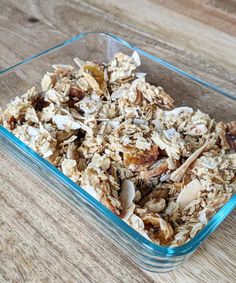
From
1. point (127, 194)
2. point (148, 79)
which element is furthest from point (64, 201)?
point (148, 79)

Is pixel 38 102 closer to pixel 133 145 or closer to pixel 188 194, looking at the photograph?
pixel 133 145

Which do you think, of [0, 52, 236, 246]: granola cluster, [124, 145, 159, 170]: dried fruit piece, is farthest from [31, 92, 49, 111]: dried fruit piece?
[124, 145, 159, 170]: dried fruit piece

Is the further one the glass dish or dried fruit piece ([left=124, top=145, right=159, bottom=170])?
dried fruit piece ([left=124, top=145, right=159, bottom=170])

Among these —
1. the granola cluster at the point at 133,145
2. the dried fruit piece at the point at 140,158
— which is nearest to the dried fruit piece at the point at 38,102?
the granola cluster at the point at 133,145

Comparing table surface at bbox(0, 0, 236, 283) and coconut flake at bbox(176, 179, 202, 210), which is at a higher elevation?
coconut flake at bbox(176, 179, 202, 210)

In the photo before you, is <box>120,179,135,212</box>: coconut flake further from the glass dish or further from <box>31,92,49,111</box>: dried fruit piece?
<box>31,92,49,111</box>: dried fruit piece
